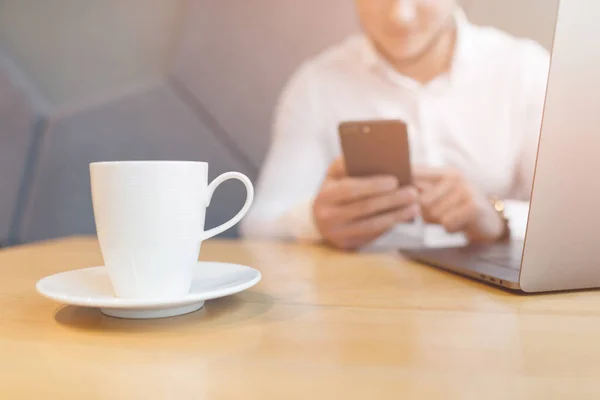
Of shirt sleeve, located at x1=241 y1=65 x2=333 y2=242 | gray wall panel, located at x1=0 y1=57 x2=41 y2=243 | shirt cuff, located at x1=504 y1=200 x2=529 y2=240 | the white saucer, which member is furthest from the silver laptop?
gray wall panel, located at x1=0 y1=57 x2=41 y2=243

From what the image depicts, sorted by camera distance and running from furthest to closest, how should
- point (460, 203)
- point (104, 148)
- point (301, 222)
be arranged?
point (104, 148)
point (301, 222)
point (460, 203)

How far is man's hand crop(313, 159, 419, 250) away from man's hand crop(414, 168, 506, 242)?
0.06 metres

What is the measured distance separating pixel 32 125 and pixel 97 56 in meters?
0.23

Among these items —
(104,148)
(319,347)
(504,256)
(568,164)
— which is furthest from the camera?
(104,148)

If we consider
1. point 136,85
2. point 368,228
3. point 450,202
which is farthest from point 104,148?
point 450,202

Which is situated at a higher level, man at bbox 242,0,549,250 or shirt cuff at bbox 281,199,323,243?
man at bbox 242,0,549,250

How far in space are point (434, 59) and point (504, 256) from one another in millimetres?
636

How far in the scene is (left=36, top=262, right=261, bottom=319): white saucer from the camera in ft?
1.35

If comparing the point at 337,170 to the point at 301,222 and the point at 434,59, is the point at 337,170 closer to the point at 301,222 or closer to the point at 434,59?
the point at 301,222

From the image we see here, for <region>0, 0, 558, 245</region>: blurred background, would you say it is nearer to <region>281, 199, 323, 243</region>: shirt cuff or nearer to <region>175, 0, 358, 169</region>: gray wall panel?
<region>175, 0, 358, 169</region>: gray wall panel

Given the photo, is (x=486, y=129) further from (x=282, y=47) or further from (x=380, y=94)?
(x=282, y=47)

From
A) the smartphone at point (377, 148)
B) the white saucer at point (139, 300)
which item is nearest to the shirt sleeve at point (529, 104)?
the smartphone at point (377, 148)

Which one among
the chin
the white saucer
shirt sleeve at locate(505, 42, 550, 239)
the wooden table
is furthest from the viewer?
the chin

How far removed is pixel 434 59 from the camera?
Answer: 1251 mm
